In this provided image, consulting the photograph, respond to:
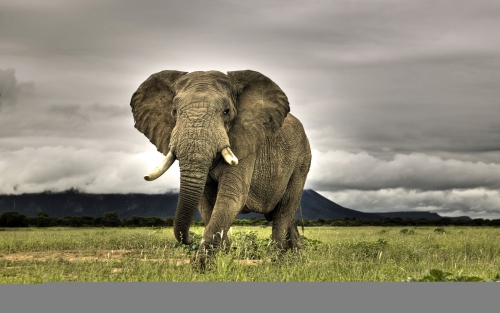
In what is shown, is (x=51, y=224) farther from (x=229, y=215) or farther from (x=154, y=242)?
(x=229, y=215)

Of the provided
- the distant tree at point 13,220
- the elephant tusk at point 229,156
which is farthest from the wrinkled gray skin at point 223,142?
the distant tree at point 13,220

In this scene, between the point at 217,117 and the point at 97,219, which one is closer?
the point at 217,117

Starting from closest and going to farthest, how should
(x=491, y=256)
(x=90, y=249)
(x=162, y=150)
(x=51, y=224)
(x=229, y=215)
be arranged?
(x=229, y=215) < (x=162, y=150) < (x=491, y=256) < (x=90, y=249) < (x=51, y=224)

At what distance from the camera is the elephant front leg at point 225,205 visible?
1341 centimetres

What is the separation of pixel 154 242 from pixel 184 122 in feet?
35.2

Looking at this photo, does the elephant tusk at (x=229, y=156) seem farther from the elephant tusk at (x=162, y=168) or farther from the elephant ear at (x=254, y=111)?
the elephant tusk at (x=162, y=168)

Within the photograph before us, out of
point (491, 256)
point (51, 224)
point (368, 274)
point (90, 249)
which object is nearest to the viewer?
point (368, 274)

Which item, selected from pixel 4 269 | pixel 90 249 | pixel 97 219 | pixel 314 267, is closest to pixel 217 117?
pixel 314 267

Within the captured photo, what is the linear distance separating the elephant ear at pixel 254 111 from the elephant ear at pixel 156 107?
1.51 metres

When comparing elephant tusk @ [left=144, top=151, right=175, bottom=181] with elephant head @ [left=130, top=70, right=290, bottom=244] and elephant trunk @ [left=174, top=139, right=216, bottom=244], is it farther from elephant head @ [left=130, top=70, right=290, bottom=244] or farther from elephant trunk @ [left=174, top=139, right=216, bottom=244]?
elephant trunk @ [left=174, top=139, right=216, bottom=244]

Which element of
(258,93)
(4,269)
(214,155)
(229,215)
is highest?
(258,93)

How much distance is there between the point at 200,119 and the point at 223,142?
72cm

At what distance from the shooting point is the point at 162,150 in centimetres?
1535

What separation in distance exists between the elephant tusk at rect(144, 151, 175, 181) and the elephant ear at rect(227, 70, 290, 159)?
152cm
